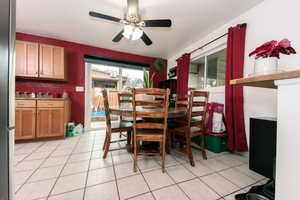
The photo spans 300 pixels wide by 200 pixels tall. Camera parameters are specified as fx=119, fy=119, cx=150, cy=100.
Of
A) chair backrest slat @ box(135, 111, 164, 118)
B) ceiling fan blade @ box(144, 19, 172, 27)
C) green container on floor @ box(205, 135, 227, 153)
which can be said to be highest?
ceiling fan blade @ box(144, 19, 172, 27)

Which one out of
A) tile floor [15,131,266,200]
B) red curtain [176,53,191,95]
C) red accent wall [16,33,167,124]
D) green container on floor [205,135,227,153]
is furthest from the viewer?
red curtain [176,53,191,95]

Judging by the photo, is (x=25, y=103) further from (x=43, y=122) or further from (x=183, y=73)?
(x=183, y=73)

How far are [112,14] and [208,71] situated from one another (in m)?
2.31

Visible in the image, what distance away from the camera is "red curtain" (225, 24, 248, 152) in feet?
6.23

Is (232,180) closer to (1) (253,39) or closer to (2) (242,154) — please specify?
(2) (242,154)

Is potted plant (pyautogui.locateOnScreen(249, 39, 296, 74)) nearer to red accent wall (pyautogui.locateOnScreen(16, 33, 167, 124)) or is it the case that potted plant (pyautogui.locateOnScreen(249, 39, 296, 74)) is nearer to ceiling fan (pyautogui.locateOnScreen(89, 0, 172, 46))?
ceiling fan (pyautogui.locateOnScreen(89, 0, 172, 46))

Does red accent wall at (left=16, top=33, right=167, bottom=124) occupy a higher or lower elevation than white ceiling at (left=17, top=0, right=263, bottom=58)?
lower

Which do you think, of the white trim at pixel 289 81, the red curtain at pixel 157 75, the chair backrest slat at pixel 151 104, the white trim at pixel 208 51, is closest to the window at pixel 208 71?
the white trim at pixel 208 51

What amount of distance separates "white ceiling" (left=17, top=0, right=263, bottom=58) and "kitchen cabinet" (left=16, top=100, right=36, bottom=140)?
1638 millimetres

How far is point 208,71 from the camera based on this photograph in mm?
2814

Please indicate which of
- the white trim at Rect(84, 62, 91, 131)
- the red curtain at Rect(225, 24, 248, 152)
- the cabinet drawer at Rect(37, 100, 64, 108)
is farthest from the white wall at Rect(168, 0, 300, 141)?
the cabinet drawer at Rect(37, 100, 64, 108)

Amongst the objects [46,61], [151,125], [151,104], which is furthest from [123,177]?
[46,61]

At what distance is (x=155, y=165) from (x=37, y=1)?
304cm

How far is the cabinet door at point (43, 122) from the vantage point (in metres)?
2.49
